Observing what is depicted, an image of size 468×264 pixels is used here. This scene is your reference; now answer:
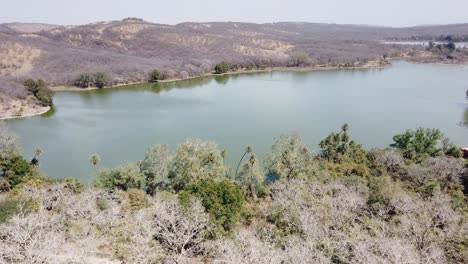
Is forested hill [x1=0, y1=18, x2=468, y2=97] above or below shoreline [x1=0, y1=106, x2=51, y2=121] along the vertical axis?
above

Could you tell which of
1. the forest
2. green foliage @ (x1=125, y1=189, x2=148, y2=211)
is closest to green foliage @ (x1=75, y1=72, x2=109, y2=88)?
the forest

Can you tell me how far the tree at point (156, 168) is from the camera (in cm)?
2519

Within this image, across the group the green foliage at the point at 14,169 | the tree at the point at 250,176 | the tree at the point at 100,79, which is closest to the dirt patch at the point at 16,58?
the tree at the point at 100,79

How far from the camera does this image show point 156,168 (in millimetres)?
25391

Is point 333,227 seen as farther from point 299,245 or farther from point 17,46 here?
point 17,46

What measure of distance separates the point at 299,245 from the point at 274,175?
14935mm

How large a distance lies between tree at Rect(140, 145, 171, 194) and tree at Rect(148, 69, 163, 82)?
6330cm

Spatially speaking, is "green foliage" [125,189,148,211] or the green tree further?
the green tree

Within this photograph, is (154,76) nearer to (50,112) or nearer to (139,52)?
(50,112)

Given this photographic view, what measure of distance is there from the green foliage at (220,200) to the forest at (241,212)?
6 cm

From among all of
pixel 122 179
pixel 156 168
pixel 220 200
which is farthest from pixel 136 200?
pixel 220 200

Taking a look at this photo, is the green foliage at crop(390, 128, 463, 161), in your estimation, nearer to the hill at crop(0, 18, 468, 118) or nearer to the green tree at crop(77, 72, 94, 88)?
the hill at crop(0, 18, 468, 118)

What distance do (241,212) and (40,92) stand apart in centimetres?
5279

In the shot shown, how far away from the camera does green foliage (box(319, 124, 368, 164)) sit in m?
31.6
